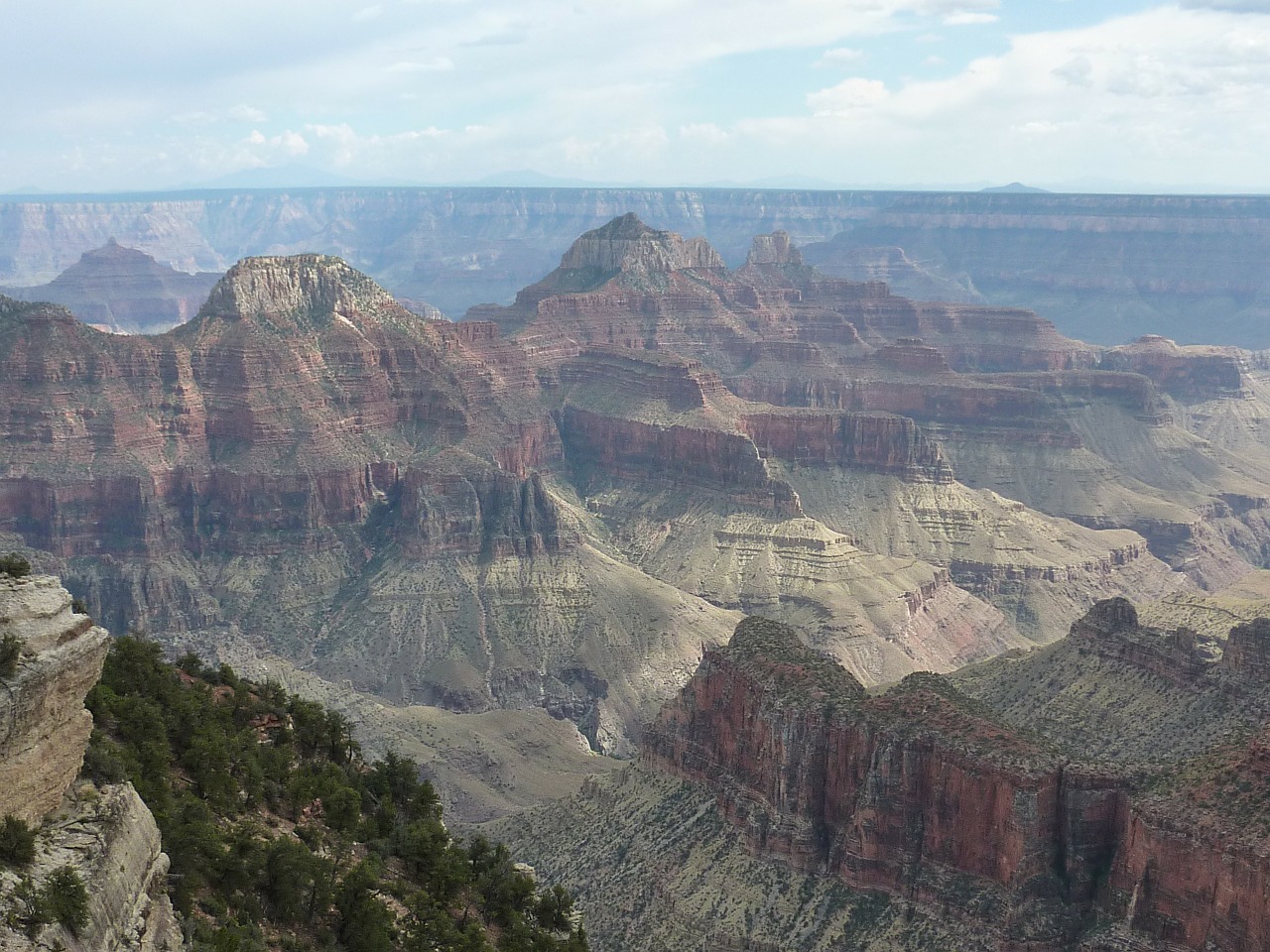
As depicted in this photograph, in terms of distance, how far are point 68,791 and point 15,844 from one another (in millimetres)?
2631

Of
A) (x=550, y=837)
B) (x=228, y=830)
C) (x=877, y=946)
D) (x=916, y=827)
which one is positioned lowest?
(x=550, y=837)

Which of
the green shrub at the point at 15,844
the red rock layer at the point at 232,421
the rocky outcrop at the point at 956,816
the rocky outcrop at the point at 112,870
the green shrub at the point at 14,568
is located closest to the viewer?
the rocky outcrop at the point at 112,870

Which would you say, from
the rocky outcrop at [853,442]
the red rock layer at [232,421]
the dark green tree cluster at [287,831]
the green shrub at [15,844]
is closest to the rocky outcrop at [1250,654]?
the dark green tree cluster at [287,831]

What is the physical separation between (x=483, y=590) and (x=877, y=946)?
86030 mm

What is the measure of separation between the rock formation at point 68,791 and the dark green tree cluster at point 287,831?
4.85 feet

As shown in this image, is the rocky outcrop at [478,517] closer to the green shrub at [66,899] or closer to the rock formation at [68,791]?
the rock formation at [68,791]

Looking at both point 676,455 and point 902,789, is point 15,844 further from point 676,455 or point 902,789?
point 676,455

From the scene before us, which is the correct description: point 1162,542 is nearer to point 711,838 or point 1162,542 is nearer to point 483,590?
point 483,590

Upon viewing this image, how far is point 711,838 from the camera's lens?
67188 mm

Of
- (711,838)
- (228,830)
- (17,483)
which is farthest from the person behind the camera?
(17,483)

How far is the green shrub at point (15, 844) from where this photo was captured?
27.5 m

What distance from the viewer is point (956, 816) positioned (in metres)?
57.7

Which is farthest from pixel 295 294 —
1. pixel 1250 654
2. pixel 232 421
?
pixel 1250 654

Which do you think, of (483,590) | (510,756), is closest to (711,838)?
(510,756)
